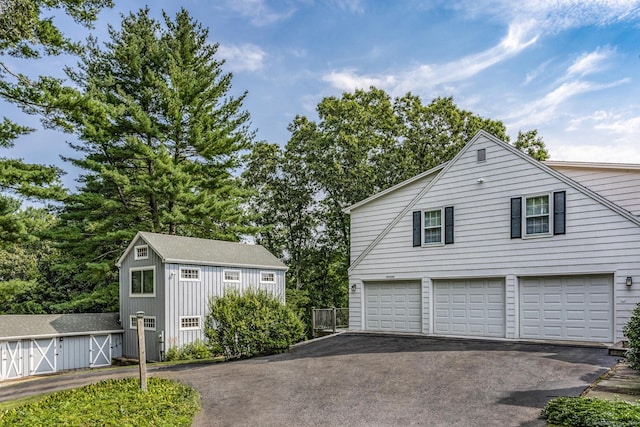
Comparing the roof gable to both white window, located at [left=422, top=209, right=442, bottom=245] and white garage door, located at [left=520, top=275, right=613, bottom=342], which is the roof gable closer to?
white window, located at [left=422, top=209, right=442, bottom=245]

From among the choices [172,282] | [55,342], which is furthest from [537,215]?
[55,342]

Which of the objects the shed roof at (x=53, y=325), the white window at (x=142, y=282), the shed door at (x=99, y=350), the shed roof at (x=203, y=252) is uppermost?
the shed roof at (x=203, y=252)

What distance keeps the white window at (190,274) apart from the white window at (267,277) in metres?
3.43

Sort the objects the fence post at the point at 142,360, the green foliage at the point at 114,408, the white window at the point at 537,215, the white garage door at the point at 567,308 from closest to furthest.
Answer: the green foliage at the point at 114,408, the fence post at the point at 142,360, the white garage door at the point at 567,308, the white window at the point at 537,215

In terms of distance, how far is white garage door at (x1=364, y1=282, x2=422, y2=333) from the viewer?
16.1 metres

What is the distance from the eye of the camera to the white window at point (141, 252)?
17891 millimetres

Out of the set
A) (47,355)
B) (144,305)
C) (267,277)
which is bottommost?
(47,355)

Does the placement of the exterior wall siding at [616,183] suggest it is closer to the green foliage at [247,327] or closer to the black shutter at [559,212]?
the black shutter at [559,212]

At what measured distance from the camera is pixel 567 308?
507 inches

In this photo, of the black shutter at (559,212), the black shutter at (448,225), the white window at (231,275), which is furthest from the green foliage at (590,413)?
the white window at (231,275)

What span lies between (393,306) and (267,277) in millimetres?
6554

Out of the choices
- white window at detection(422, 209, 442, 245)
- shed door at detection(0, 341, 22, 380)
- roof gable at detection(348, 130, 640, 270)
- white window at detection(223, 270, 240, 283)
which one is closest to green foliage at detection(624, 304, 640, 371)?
roof gable at detection(348, 130, 640, 270)

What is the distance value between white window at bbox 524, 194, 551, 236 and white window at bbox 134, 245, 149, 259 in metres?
13.6

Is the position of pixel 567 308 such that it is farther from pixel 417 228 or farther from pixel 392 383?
pixel 392 383
